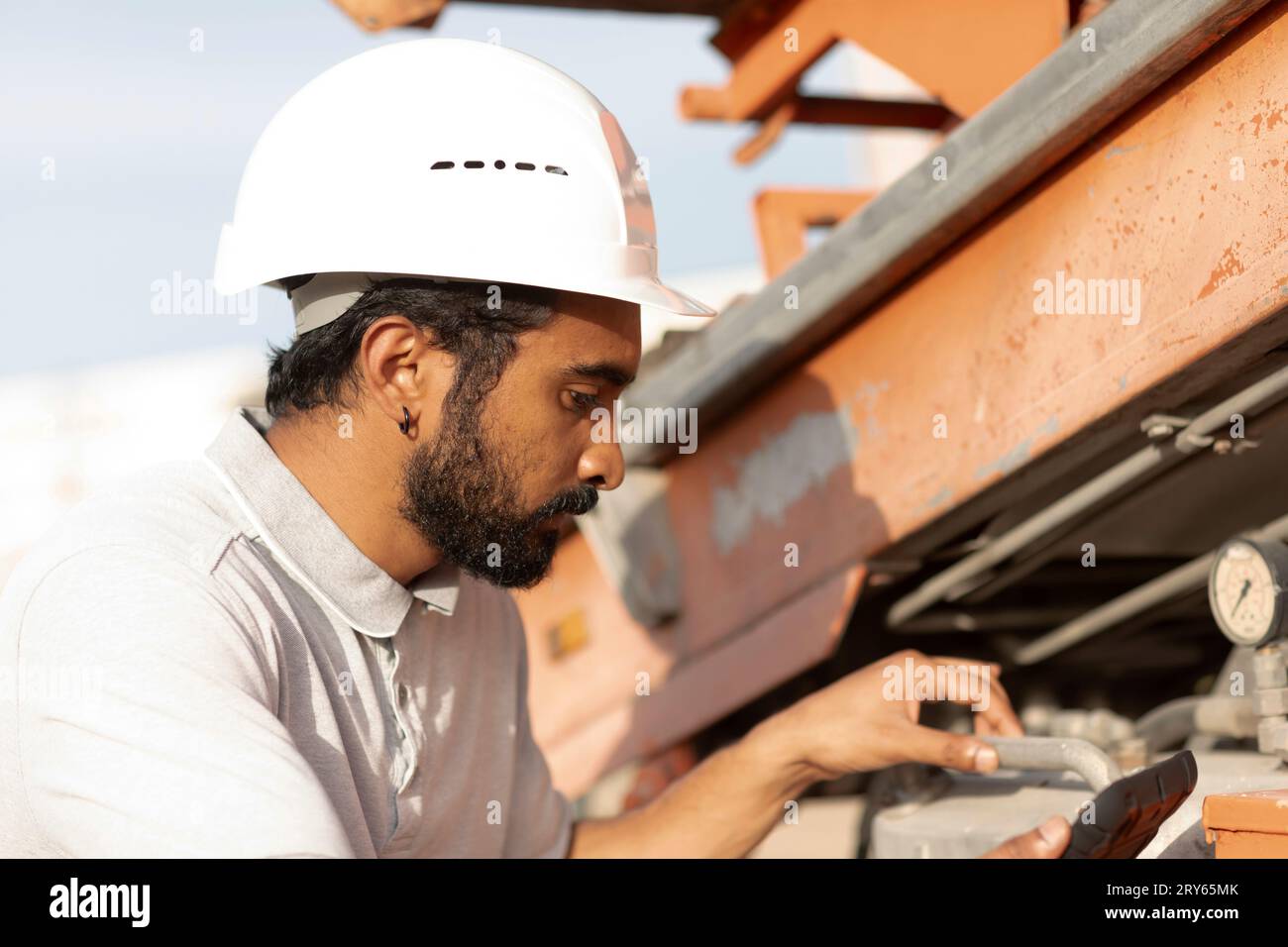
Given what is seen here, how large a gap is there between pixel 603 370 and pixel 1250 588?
1.00m

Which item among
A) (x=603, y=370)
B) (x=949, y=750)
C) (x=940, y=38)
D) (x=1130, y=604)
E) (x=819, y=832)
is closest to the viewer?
(x=949, y=750)

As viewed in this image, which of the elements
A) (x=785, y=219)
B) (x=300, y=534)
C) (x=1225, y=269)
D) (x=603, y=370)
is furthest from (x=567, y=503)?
(x=785, y=219)

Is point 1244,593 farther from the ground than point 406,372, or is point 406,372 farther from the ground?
point 406,372

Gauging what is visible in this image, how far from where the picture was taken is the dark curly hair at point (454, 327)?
1.77m

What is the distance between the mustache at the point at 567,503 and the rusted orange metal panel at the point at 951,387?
2.30 ft

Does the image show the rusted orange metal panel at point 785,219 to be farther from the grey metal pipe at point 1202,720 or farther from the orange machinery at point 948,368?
the grey metal pipe at point 1202,720

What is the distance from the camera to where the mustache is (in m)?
1.83

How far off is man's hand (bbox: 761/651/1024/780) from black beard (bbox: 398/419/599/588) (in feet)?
1.52

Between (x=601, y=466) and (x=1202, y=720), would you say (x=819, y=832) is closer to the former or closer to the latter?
(x=1202, y=720)

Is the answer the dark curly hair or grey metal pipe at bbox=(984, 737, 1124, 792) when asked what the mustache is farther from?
grey metal pipe at bbox=(984, 737, 1124, 792)

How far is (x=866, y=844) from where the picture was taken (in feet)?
8.07

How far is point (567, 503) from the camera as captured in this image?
184cm
